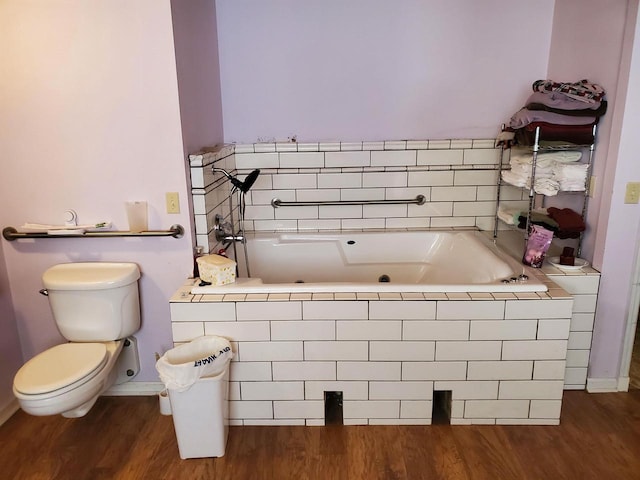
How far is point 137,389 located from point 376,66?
226 centimetres

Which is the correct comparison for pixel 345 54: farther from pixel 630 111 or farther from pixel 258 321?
pixel 258 321

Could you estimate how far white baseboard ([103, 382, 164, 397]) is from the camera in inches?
102

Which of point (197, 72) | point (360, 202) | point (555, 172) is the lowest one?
point (360, 202)

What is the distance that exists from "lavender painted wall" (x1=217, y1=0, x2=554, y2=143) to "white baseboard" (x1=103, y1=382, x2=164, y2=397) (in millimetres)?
1500

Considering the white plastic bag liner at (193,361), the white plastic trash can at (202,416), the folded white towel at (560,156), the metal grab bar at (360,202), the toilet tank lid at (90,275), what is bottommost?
the white plastic trash can at (202,416)

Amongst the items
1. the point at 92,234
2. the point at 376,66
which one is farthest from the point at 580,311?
the point at 92,234

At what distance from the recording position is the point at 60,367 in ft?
6.81

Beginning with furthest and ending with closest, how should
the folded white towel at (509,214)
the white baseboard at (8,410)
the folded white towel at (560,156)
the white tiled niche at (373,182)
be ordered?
1. the white tiled niche at (373,182)
2. the folded white towel at (509,214)
3. the folded white towel at (560,156)
4. the white baseboard at (8,410)

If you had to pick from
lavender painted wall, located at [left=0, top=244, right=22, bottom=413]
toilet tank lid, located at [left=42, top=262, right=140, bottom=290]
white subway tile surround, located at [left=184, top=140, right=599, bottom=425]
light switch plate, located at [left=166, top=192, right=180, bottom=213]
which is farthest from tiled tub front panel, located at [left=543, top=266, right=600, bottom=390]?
lavender painted wall, located at [left=0, top=244, right=22, bottom=413]

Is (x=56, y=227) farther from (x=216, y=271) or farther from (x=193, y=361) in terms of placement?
(x=193, y=361)

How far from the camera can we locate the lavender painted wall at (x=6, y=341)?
7.88 ft

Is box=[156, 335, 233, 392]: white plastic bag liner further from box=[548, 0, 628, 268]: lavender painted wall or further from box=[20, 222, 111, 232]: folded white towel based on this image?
box=[548, 0, 628, 268]: lavender painted wall

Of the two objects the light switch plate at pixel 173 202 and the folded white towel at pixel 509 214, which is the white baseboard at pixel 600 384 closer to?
the folded white towel at pixel 509 214

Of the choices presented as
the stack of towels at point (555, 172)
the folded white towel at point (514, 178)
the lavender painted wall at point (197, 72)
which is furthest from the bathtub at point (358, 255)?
the lavender painted wall at point (197, 72)
